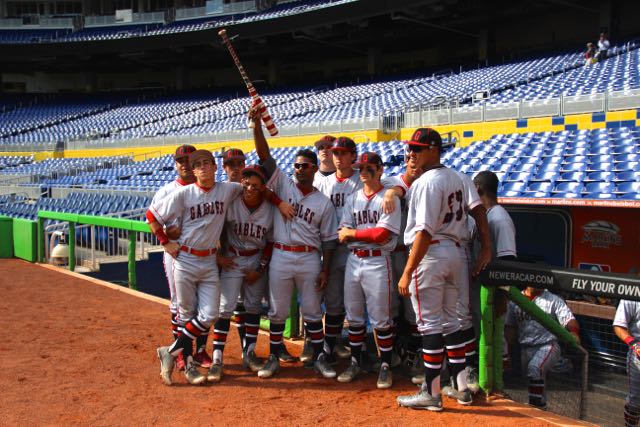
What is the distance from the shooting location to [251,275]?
4.49 metres

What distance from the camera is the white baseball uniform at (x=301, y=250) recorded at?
4.36 metres

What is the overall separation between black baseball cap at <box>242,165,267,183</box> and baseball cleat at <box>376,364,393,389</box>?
64.8 inches

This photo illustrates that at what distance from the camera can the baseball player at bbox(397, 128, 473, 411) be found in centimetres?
360

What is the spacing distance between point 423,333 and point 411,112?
12254mm

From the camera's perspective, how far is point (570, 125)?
11508 mm

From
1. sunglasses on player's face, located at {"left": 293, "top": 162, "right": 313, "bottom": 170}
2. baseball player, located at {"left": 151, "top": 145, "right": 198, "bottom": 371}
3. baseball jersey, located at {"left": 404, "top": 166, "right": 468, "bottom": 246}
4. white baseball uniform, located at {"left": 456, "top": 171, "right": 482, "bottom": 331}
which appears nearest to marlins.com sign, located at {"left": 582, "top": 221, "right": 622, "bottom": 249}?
white baseball uniform, located at {"left": 456, "top": 171, "right": 482, "bottom": 331}

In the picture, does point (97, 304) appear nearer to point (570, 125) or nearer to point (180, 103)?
point (570, 125)

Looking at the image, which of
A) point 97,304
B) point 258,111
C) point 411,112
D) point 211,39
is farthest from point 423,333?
point 211,39

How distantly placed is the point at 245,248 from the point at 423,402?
5.81 feet

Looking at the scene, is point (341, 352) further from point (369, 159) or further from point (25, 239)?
point (25, 239)

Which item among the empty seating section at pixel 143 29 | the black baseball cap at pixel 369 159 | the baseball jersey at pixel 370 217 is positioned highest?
the empty seating section at pixel 143 29

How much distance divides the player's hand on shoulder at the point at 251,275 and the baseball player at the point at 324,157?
869 millimetres

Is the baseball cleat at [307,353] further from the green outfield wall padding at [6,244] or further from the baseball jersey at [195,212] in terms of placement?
the green outfield wall padding at [6,244]

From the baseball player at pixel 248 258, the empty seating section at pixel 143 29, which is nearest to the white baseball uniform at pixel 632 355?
the baseball player at pixel 248 258
